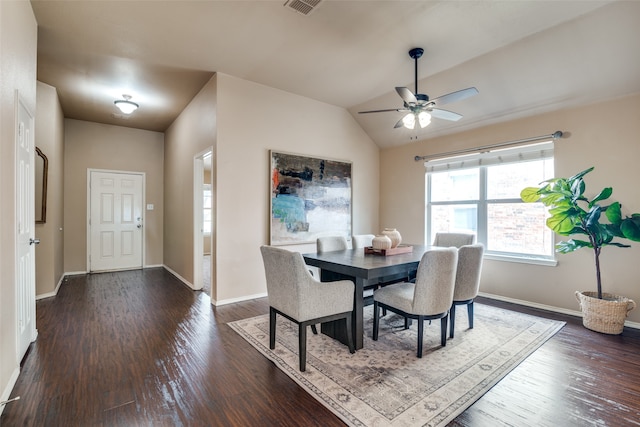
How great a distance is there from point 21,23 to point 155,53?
121 centimetres

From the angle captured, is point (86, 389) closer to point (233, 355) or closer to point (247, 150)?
point (233, 355)

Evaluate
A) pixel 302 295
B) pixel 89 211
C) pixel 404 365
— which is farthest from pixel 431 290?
pixel 89 211

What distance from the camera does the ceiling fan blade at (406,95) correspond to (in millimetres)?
2689

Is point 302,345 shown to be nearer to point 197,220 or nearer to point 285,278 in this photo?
point 285,278

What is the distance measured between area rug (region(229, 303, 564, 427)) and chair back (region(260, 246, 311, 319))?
464 millimetres

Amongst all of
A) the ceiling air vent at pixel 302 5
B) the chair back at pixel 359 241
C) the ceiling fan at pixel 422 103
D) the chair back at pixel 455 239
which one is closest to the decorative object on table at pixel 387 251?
the chair back at pixel 359 241

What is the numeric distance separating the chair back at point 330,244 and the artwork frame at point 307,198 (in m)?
1.09

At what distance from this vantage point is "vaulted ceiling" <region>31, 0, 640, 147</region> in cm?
268

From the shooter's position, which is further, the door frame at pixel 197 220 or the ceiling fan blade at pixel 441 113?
the door frame at pixel 197 220

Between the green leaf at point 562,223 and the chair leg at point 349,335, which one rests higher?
the green leaf at point 562,223

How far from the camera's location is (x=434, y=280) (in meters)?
2.43

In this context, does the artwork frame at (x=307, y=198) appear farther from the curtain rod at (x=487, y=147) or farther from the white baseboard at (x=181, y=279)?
the white baseboard at (x=181, y=279)

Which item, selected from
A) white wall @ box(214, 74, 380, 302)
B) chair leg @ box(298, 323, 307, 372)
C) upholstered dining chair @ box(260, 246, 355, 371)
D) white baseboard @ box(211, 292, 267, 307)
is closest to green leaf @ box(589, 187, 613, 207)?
upholstered dining chair @ box(260, 246, 355, 371)

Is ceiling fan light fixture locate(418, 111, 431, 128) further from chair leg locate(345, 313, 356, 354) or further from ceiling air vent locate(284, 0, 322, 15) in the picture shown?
chair leg locate(345, 313, 356, 354)
